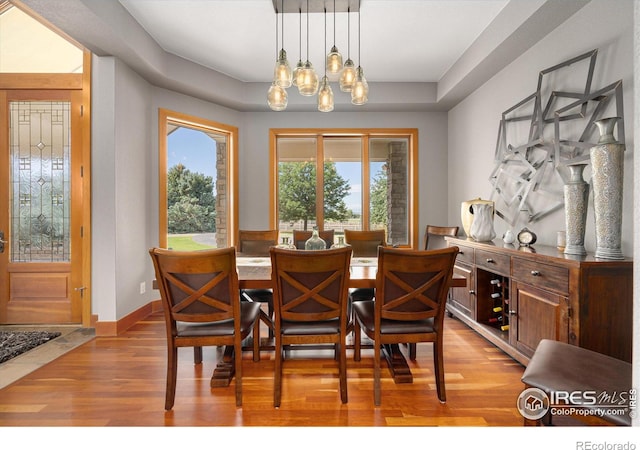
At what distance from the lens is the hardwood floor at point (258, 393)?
175 cm

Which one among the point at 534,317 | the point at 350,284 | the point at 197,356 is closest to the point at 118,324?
the point at 197,356

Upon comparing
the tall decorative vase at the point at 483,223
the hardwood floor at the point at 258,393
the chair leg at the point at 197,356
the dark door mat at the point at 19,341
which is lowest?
the hardwood floor at the point at 258,393

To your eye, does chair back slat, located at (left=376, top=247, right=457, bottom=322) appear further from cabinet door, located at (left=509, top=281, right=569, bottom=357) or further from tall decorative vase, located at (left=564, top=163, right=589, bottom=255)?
tall decorative vase, located at (left=564, top=163, right=589, bottom=255)

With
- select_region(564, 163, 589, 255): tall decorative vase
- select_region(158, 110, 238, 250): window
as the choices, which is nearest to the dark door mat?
select_region(158, 110, 238, 250): window

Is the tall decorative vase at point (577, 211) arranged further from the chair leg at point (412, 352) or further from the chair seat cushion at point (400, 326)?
the chair leg at point (412, 352)

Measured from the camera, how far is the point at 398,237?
188 inches

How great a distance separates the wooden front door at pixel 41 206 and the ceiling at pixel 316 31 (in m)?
1.29

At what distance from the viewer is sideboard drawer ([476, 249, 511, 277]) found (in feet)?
7.91

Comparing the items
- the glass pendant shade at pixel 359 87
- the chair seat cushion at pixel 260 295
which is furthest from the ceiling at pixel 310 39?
the chair seat cushion at pixel 260 295

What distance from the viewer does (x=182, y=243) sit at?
412 cm

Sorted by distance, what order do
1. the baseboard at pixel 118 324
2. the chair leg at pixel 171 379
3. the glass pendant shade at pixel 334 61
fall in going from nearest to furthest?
1. the chair leg at pixel 171 379
2. the glass pendant shade at pixel 334 61
3. the baseboard at pixel 118 324

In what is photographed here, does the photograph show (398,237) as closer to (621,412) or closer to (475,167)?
(475,167)

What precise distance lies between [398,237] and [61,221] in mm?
4089

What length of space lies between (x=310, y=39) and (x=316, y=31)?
0.49ft
